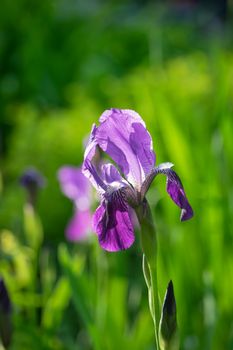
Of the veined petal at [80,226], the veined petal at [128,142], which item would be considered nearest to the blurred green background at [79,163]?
the veined petal at [80,226]

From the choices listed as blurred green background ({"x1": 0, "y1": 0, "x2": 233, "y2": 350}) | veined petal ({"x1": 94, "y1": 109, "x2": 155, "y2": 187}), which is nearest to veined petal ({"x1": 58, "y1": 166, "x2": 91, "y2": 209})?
blurred green background ({"x1": 0, "y1": 0, "x2": 233, "y2": 350})

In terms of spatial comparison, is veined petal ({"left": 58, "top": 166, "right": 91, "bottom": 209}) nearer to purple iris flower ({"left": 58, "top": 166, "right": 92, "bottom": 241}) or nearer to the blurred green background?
purple iris flower ({"left": 58, "top": 166, "right": 92, "bottom": 241})

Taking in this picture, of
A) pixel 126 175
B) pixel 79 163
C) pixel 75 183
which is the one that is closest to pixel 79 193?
pixel 75 183

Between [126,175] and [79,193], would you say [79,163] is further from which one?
[126,175]

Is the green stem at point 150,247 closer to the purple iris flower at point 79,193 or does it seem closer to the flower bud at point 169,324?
the flower bud at point 169,324

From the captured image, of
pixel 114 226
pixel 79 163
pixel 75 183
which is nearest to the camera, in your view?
pixel 114 226

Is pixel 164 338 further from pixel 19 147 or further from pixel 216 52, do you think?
pixel 19 147

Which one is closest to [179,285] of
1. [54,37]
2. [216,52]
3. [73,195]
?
[73,195]

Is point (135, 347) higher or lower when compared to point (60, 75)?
lower
